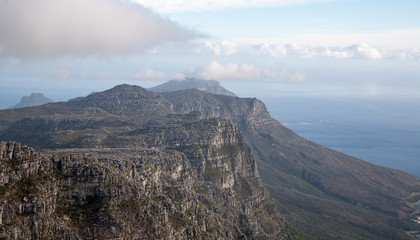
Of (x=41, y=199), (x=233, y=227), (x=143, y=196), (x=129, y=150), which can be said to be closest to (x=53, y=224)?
(x=41, y=199)

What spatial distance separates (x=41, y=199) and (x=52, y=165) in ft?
41.1

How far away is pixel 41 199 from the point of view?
9194cm

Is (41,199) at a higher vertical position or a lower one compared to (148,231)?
higher

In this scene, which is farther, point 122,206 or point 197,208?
point 197,208

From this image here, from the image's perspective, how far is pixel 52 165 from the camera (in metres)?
103

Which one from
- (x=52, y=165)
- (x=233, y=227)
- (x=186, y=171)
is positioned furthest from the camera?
(x=186, y=171)

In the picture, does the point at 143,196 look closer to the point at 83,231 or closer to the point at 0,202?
the point at 83,231

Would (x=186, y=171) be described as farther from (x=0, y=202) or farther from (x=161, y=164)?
(x=0, y=202)

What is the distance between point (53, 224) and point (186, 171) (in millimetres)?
106438

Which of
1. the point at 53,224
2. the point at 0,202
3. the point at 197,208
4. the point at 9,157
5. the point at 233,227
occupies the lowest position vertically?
the point at 233,227

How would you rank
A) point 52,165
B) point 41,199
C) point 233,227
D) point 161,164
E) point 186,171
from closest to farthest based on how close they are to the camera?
point 41,199
point 52,165
point 233,227
point 161,164
point 186,171

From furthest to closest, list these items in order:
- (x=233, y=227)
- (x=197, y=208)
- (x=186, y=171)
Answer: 1. (x=186, y=171)
2. (x=233, y=227)
3. (x=197, y=208)

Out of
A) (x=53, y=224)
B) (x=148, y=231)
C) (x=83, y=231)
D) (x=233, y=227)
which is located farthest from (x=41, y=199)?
(x=233, y=227)

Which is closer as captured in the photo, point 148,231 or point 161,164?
point 148,231
